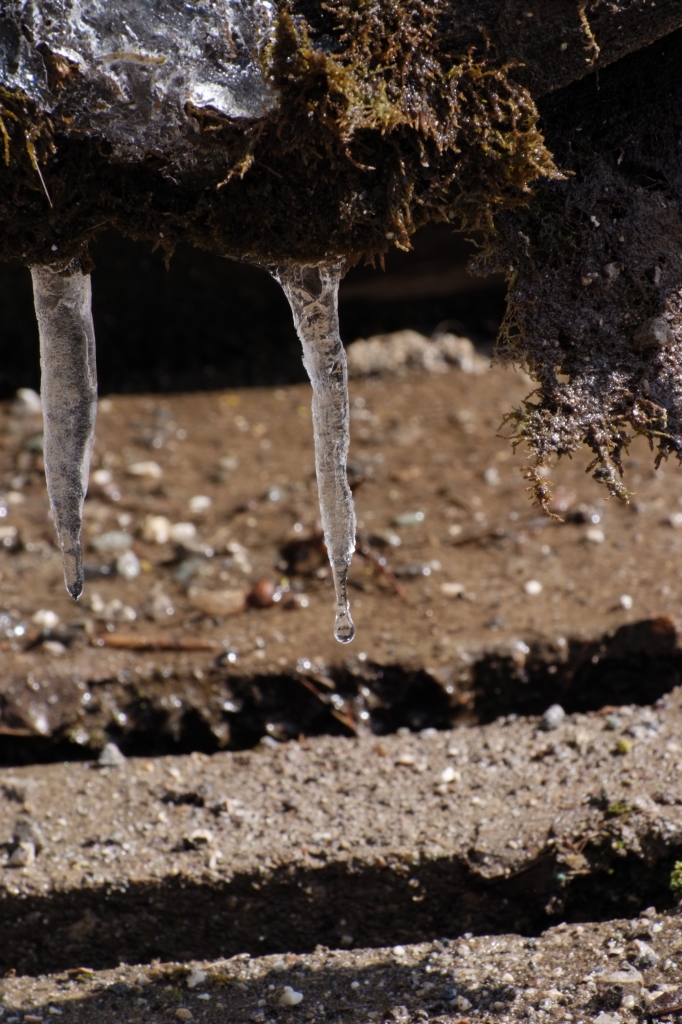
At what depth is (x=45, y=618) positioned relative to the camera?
11.4 feet

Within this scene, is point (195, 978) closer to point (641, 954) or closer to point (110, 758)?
point (110, 758)

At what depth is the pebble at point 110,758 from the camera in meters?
2.92

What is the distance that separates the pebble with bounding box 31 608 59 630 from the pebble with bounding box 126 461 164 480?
1185mm

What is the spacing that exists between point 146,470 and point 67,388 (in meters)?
2.57

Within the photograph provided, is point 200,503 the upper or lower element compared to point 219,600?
upper

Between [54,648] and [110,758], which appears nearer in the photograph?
[110,758]

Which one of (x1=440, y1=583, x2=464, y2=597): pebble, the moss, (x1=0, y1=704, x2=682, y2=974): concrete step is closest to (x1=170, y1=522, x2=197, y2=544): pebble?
(x1=440, y1=583, x2=464, y2=597): pebble

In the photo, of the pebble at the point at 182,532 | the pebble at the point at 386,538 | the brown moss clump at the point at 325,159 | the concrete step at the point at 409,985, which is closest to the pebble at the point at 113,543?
the pebble at the point at 182,532

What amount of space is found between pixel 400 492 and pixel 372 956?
2.36m

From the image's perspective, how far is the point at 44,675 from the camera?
10.4 ft

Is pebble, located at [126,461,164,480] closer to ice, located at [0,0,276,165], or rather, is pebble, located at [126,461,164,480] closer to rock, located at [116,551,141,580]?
rock, located at [116,551,141,580]

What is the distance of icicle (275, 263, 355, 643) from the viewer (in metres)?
1.86

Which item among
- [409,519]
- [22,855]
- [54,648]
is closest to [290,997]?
[22,855]

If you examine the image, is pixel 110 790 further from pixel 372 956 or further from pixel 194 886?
pixel 372 956
